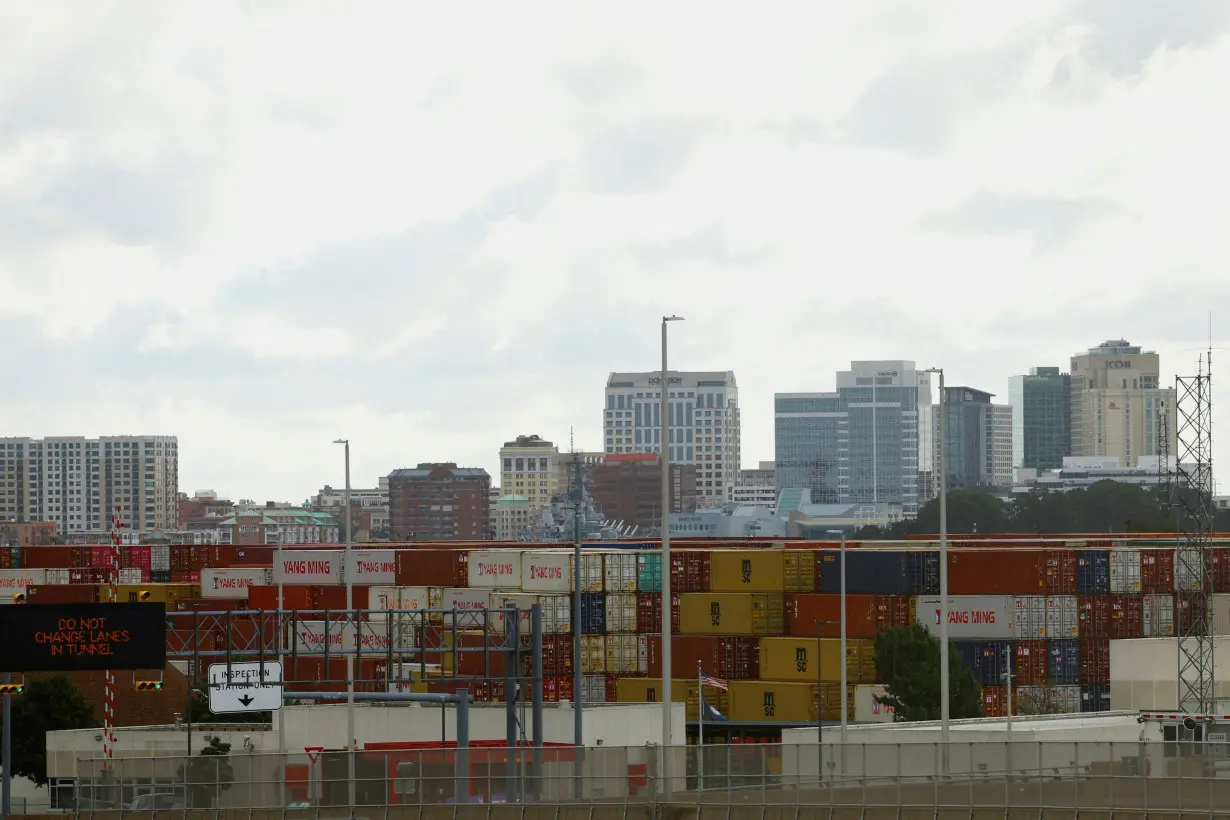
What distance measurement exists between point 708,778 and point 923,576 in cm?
4424

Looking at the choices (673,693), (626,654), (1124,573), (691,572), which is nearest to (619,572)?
(691,572)

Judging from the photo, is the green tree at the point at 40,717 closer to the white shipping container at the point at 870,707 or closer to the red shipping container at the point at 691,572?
the red shipping container at the point at 691,572

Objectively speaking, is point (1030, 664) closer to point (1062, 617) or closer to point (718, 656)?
point (1062, 617)

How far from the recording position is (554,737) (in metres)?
53.7

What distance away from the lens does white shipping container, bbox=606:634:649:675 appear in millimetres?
78375

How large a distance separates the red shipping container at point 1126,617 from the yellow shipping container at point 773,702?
487 inches

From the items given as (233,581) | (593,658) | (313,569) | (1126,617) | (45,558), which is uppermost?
(313,569)

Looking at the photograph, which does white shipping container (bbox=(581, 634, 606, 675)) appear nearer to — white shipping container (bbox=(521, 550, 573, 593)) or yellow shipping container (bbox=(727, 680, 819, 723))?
white shipping container (bbox=(521, 550, 573, 593))

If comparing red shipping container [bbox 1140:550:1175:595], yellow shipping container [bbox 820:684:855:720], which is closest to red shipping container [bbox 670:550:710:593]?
yellow shipping container [bbox 820:684:855:720]

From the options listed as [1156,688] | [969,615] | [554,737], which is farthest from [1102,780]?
[969,615]

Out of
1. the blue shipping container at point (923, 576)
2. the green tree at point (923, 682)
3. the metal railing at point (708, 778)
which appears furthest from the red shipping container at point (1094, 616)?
the metal railing at point (708, 778)

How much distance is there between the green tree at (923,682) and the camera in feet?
214

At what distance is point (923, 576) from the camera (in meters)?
74.9

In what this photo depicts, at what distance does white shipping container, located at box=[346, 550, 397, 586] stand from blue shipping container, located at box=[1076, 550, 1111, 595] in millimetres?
35474
